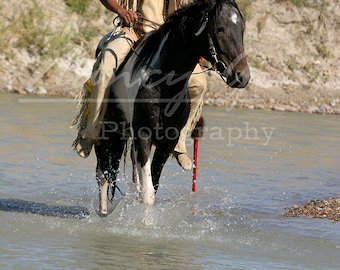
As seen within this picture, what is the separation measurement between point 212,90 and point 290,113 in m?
1.60

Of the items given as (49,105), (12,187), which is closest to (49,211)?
(12,187)

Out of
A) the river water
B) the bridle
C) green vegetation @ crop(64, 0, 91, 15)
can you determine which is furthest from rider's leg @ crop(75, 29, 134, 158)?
green vegetation @ crop(64, 0, 91, 15)

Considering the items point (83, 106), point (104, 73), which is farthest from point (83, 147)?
point (104, 73)

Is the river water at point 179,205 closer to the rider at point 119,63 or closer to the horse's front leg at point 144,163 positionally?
the horse's front leg at point 144,163

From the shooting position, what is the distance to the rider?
7.72 m

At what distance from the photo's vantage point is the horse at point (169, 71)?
22.7 ft

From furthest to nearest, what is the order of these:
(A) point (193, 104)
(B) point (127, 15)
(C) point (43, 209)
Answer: (C) point (43, 209) < (A) point (193, 104) < (B) point (127, 15)

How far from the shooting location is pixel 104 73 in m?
7.68

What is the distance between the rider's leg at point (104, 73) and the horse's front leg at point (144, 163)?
63 centimetres

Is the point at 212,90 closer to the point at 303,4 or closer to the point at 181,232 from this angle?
the point at 303,4

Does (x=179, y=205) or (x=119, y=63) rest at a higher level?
(x=119, y=63)

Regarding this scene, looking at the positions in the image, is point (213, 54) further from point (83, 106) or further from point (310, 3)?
point (310, 3)

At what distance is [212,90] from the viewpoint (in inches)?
720

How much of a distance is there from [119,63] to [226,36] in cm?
118
